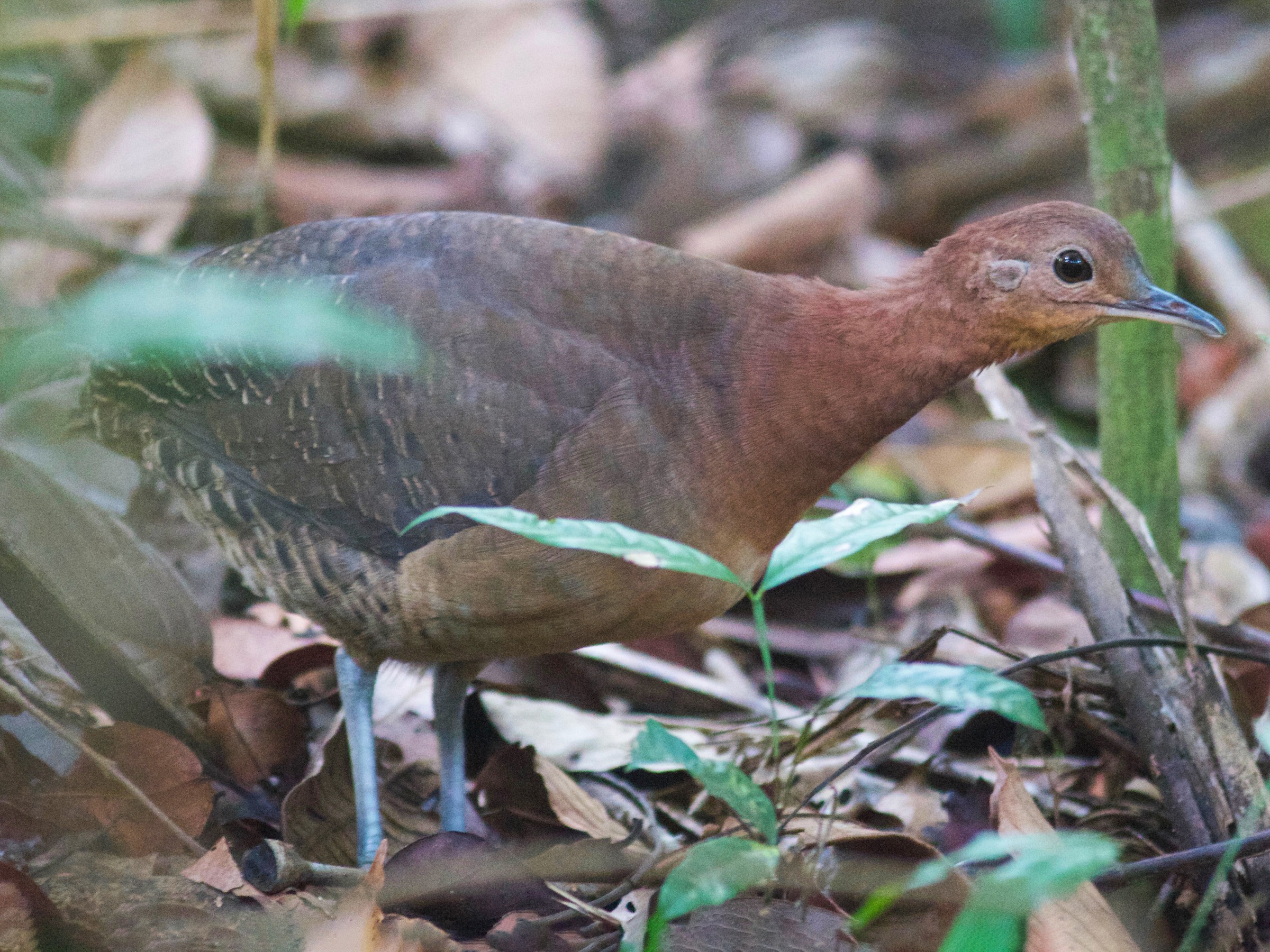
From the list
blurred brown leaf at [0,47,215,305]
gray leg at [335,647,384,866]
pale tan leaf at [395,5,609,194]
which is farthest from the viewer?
pale tan leaf at [395,5,609,194]

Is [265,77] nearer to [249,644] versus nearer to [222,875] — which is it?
[249,644]

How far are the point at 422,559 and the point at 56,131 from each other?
4049 millimetres

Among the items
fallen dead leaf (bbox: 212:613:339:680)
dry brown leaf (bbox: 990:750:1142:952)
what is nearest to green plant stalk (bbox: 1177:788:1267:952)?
dry brown leaf (bbox: 990:750:1142:952)

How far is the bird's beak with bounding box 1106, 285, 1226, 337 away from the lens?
296 cm

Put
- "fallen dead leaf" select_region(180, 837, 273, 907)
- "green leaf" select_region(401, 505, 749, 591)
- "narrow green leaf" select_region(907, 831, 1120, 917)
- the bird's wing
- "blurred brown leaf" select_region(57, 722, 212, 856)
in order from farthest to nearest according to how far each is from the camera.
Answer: the bird's wing, "blurred brown leaf" select_region(57, 722, 212, 856), "fallen dead leaf" select_region(180, 837, 273, 907), "green leaf" select_region(401, 505, 749, 591), "narrow green leaf" select_region(907, 831, 1120, 917)

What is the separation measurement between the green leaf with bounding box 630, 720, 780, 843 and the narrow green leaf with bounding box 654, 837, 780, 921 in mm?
73

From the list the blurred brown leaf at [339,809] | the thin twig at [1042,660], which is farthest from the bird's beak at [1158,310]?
the blurred brown leaf at [339,809]

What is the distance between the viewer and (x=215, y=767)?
3295 mm

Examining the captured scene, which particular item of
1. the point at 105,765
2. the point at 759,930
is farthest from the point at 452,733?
the point at 759,930

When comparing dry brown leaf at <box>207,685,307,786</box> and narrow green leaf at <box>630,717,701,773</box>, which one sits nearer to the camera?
narrow green leaf at <box>630,717,701,773</box>

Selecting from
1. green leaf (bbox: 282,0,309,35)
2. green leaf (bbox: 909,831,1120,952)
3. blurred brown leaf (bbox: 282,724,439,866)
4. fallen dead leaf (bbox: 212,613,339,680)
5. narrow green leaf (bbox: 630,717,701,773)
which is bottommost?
blurred brown leaf (bbox: 282,724,439,866)

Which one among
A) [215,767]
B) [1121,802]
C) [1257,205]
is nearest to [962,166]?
[1257,205]

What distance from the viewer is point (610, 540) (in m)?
2.15

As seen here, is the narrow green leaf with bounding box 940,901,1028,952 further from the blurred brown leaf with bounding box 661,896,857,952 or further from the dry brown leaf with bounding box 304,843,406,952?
the dry brown leaf with bounding box 304,843,406,952
